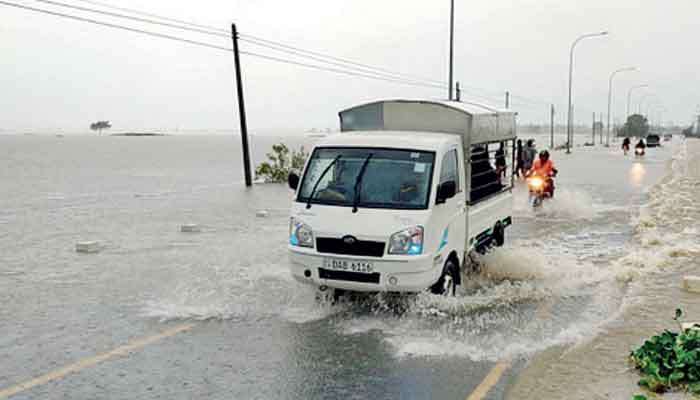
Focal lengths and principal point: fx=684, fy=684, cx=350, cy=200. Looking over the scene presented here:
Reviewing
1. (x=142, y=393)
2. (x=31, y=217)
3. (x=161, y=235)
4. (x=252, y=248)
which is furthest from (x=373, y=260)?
(x=31, y=217)

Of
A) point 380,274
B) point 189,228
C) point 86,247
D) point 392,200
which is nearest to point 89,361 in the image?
point 380,274

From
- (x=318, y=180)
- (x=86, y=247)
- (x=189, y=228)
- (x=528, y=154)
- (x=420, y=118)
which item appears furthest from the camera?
(x=528, y=154)

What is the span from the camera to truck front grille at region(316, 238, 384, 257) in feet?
24.6

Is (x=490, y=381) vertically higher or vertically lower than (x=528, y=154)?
lower

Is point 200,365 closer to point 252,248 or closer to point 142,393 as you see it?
point 142,393

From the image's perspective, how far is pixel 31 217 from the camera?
19.0 metres

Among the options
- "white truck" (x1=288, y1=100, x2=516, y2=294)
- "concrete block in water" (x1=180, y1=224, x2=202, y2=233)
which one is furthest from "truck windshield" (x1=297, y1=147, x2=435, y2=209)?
"concrete block in water" (x1=180, y1=224, x2=202, y2=233)

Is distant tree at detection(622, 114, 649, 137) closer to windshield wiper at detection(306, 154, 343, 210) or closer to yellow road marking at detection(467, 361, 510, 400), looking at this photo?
windshield wiper at detection(306, 154, 343, 210)

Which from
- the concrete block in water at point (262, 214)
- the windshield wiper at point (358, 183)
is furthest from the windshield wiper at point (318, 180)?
the concrete block in water at point (262, 214)

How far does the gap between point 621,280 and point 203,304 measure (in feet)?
19.6

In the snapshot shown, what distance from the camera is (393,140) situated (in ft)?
27.8

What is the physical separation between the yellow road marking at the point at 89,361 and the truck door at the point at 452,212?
9.99 ft

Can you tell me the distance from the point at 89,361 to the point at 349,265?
2.79 metres

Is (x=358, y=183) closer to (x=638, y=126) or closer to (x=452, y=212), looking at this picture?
(x=452, y=212)
